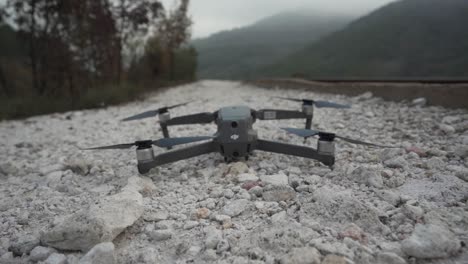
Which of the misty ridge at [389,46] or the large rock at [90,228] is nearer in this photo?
the large rock at [90,228]

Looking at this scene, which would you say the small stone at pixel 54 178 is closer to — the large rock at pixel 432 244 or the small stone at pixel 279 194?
the small stone at pixel 279 194

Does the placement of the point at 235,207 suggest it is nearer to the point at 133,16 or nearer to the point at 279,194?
the point at 279,194

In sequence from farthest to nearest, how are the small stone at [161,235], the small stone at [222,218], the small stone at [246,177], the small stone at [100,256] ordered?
the small stone at [246,177] → the small stone at [222,218] → the small stone at [161,235] → the small stone at [100,256]

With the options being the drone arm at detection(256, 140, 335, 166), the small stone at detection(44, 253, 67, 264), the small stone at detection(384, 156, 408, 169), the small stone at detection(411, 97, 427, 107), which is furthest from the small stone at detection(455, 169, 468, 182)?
the small stone at detection(411, 97, 427, 107)

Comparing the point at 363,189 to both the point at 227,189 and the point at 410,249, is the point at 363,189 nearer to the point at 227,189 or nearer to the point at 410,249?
the point at 410,249

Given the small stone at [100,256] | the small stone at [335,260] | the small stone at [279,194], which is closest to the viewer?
the small stone at [335,260]

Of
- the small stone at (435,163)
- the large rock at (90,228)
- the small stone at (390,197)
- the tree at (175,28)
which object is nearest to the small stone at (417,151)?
the small stone at (435,163)
